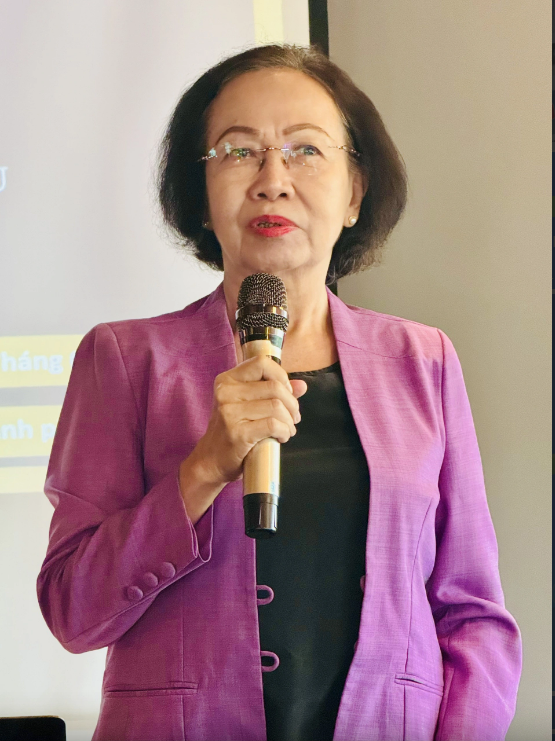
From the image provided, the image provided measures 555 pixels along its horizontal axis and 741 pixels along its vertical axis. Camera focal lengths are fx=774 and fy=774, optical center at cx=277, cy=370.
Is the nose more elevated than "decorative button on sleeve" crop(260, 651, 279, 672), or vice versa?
the nose

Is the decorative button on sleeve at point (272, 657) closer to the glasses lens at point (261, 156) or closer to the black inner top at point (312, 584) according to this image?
the black inner top at point (312, 584)

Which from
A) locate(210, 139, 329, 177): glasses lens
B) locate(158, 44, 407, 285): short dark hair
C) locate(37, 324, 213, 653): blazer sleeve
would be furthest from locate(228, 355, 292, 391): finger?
locate(158, 44, 407, 285): short dark hair

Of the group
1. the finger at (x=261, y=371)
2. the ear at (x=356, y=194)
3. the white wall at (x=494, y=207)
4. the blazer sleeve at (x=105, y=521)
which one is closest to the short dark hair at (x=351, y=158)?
the ear at (x=356, y=194)

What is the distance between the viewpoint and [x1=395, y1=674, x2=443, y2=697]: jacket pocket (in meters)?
1.39

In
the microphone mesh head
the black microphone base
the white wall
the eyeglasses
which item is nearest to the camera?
the black microphone base

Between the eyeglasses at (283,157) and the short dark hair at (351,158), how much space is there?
5.0 inches

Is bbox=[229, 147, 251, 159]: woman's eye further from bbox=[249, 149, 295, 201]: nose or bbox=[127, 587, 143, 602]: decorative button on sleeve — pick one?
bbox=[127, 587, 143, 602]: decorative button on sleeve

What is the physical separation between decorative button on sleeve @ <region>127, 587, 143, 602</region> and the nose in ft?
2.43

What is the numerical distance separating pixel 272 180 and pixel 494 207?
1.02m

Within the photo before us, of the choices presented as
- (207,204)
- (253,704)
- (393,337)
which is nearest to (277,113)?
(207,204)

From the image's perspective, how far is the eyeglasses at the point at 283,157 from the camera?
1499mm

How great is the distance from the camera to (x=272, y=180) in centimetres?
145

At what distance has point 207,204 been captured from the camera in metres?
1.67

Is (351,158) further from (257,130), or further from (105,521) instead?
(105,521)
